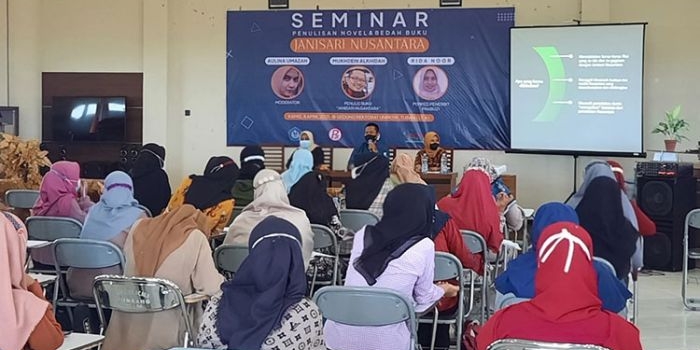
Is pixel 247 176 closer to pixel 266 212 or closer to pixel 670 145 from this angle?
pixel 266 212

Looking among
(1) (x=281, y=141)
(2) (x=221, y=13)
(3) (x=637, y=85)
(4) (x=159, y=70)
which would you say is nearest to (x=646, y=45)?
(3) (x=637, y=85)

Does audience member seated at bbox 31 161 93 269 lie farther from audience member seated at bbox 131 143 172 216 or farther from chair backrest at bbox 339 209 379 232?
chair backrest at bbox 339 209 379 232

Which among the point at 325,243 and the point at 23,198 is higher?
the point at 23,198

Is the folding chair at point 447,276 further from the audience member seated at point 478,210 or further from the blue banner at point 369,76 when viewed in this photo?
the blue banner at point 369,76

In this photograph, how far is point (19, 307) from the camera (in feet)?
7.70

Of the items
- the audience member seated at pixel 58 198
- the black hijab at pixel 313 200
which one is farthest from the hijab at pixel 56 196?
the black hijab at pixel 313 200

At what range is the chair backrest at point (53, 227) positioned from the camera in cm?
480

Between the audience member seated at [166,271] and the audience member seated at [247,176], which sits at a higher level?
the audience member seated at [247,176]

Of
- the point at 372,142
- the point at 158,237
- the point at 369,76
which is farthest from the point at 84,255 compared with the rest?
the point at 369,76

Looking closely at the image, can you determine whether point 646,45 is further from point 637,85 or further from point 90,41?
point 90,41

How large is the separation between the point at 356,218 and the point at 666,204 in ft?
12.4

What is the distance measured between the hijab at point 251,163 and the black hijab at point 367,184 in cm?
97

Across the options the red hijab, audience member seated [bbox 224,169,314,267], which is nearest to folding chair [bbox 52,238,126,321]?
audience member seated [bbox 224,169,314,267]

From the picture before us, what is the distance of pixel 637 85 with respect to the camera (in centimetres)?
841
